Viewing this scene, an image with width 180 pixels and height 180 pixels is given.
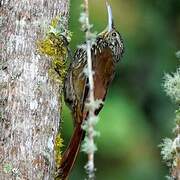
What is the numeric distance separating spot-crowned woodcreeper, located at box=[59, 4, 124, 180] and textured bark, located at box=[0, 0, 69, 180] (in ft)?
1.55

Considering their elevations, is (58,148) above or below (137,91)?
below

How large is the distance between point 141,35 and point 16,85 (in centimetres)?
396

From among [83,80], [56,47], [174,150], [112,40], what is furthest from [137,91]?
[174,150]

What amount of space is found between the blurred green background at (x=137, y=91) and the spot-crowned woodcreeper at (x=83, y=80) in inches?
74.7

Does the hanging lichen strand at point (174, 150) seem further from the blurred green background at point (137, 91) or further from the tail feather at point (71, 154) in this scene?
the blurred green background at point (137, 91)

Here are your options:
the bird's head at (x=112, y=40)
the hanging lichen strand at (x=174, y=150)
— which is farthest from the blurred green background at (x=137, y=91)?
the hanging lichen strand at (x=174, y=150)

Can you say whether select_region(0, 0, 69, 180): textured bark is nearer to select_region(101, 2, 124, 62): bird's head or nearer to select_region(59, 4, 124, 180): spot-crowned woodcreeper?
select_region(59, 4, 124, 180): spot-crowned woodcreeper

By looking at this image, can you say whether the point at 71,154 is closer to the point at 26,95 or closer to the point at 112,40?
the point at 26,95

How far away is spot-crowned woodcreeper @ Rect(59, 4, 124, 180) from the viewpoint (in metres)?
4.72

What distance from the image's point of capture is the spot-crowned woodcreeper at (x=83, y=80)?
4.72m

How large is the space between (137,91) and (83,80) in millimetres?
3116

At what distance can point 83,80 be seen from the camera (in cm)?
486

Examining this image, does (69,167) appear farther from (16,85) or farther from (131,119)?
(131,119)

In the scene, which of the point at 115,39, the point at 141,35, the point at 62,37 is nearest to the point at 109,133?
the point at 141,35
